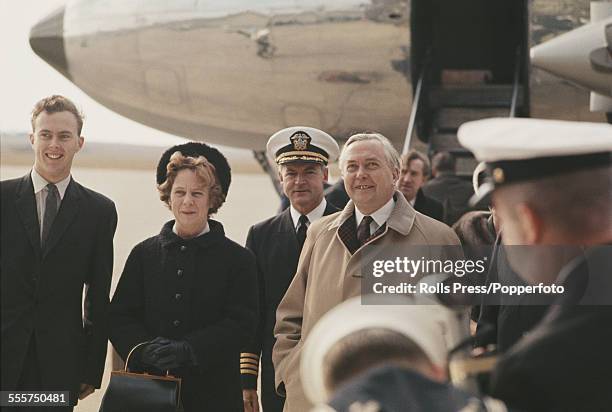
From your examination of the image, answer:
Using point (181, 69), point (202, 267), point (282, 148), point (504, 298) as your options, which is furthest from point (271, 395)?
point (181, 69)

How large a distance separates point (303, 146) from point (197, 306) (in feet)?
2.96

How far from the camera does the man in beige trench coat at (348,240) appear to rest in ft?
11.8

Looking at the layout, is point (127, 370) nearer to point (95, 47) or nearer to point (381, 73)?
point (381, 73)

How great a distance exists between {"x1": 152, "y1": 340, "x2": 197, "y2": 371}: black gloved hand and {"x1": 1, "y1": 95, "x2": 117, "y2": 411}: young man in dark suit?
35 cm

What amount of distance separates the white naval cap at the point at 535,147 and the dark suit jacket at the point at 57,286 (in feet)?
7.86

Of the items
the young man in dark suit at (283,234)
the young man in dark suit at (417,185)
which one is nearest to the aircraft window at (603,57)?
the young man in dark suit at (417,185)

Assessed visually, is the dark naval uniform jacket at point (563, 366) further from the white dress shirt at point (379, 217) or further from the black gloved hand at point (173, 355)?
the black gloved hand at point (173, 355)

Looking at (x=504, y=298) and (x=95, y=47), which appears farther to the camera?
(x=95, y=47)

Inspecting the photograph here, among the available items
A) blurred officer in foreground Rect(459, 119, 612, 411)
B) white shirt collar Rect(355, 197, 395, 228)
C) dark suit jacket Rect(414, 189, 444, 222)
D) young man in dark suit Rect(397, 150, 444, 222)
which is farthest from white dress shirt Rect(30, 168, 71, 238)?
blurred officer in foreground Rect(459, 119, 612, 411)

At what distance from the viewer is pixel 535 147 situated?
1.77 meters

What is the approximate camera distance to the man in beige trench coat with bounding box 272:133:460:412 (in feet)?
11.8

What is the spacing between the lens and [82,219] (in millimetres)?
4039

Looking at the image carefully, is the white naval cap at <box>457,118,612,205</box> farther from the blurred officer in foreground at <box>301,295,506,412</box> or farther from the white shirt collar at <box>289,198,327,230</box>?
the white shirt collar at <box>289,198,327,230</box>

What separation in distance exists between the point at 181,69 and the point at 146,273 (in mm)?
5383
